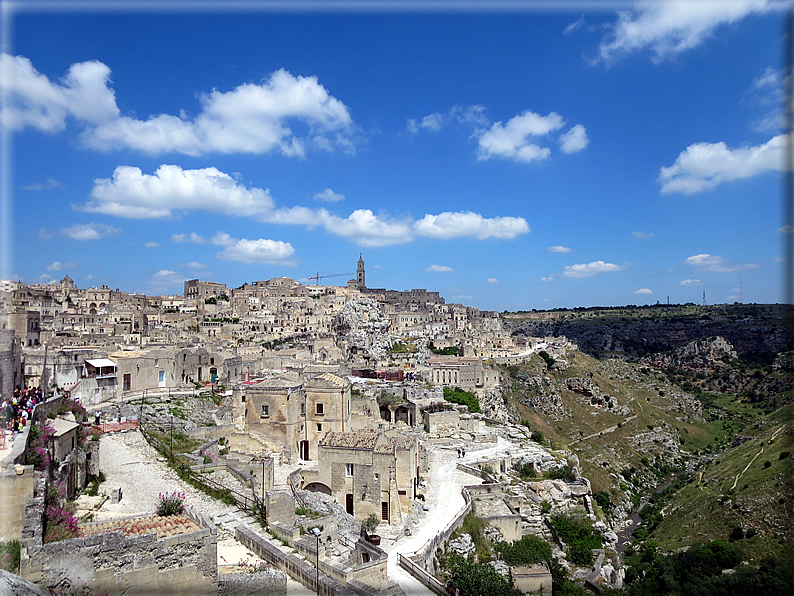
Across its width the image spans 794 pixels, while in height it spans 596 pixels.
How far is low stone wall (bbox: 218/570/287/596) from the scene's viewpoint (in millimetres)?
7334

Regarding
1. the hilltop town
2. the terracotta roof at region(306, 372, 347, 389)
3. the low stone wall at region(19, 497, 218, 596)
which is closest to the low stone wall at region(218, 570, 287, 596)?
the hilltop town

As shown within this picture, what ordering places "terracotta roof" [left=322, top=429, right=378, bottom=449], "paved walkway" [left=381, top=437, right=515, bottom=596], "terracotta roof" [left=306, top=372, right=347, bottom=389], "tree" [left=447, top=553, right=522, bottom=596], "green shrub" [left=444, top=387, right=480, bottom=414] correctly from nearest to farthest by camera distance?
"paved walkway" [left=381, top=437, right=515, bottom=596]
"tree" [left=447, top=553, right=522, bottom=596]
"terracotta roof" [left=322, top=429, right=378, bottom=449]
"terracotta roof" [left=306, top=372, right=347, bottom=389]
"green shrub" [left=444, top=387, right=480, bottom=414]

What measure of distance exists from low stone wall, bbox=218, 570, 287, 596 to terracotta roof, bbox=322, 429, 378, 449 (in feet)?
34.3

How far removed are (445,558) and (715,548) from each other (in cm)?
1582

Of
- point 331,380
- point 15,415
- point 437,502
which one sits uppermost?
point 15,415

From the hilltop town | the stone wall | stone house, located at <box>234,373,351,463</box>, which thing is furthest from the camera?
stone house, located at <box>234,373,351,463</box>

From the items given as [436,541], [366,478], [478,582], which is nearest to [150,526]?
[478,582]

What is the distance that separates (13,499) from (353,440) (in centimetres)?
1264

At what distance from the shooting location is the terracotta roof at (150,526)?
285 inches

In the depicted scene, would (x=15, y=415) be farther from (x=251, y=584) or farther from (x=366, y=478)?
(x=366, y=478)

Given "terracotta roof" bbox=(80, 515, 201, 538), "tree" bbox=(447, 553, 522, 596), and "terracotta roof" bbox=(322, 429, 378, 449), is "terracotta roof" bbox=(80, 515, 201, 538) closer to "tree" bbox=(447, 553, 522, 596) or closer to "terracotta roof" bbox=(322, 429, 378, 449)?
"tree" bbox=(447, 553, 522, 596)

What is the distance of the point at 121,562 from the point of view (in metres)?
6.39

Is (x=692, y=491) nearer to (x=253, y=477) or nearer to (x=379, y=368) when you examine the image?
(x=379, y=368)

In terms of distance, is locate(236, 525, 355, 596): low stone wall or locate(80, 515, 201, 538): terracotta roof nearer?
locate(80, 515, 201, 538): terracotta roof
